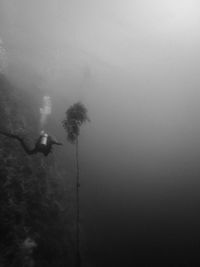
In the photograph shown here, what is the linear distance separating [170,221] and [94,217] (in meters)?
13.9

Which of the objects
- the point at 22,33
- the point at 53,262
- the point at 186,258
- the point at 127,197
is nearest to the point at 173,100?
the point at 127,197

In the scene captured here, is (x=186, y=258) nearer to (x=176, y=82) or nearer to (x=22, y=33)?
(x=176, y=82)

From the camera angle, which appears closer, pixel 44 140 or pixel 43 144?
pixel 43 144

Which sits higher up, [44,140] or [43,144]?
[44,140]

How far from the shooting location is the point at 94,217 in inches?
1671

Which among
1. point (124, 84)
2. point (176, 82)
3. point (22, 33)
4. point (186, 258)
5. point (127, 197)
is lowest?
point (186, 258)

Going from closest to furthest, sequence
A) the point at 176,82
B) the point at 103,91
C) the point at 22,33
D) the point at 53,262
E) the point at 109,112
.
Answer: the point at 53,262
the point at 109,112
the point at 103,91
the point at 176,82
the point at 22,33

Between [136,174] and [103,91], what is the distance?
1248 inches

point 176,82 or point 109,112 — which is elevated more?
point 176,82

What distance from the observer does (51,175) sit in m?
38.2

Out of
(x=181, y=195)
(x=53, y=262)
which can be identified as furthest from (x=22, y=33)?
(x=53, y=262)

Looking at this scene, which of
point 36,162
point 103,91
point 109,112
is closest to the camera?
point 36,162

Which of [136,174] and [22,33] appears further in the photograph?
[22,33]

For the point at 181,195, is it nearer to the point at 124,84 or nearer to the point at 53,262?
the point at 53,262
